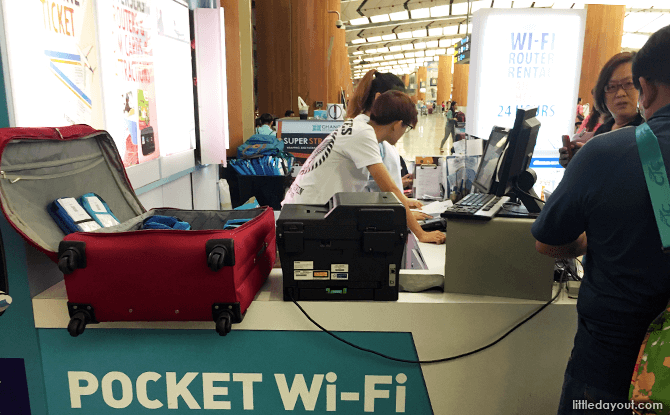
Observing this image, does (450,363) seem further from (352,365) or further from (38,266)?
(38,266)

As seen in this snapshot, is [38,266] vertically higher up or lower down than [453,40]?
lower down

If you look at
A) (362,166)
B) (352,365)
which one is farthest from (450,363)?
(362,166)

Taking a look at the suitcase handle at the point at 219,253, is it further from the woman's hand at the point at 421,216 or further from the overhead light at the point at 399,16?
the overhead light at the point at 399,16

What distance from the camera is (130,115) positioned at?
2.90 metres

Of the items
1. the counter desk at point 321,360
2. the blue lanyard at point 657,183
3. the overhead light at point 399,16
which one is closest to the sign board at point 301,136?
the counter desk at point 321,360

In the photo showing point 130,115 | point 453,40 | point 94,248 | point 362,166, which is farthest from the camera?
point 453,40

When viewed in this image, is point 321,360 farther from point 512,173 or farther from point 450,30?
point 450,30

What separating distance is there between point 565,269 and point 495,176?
1.62 ft

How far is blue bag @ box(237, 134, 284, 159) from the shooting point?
17.0 ft

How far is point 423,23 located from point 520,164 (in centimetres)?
1928

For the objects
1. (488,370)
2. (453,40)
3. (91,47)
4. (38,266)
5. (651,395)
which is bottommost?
(488,370)

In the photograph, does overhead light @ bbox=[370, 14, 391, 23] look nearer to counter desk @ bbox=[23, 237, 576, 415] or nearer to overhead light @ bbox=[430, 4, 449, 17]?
overhead light @ bbox=[430, 4, 449, 17]

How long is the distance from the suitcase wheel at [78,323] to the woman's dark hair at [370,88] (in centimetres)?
207

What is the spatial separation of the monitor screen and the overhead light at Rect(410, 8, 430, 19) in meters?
15.8
